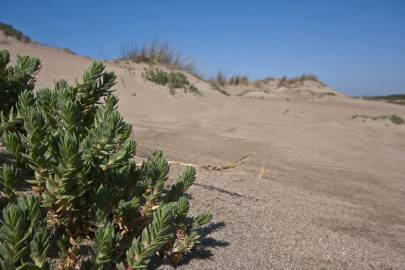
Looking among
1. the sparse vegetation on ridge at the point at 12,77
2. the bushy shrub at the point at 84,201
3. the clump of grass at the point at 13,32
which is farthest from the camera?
the clump of grass at the point at 13,32

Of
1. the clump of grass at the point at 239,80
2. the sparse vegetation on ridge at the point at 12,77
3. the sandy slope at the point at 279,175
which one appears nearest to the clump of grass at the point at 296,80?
the clump of grass at the point at 239,80

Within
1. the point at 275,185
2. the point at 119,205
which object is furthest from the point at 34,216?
the point at 275,185

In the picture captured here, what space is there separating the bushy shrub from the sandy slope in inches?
11.7

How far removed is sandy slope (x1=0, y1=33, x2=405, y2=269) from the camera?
6.16ft

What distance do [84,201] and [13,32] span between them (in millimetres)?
6947

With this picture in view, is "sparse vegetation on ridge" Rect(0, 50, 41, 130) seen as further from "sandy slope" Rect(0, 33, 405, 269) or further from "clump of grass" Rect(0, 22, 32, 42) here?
"clump of grass" Rect(0, 22, 32, 42)

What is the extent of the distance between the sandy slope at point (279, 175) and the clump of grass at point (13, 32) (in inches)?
17.7

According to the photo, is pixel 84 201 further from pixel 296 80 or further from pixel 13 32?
pixel 296 80

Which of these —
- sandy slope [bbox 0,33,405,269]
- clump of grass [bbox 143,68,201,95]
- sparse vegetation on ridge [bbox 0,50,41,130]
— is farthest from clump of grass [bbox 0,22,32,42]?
sparse vegetation on ridge [bbox 0,50,41,130]

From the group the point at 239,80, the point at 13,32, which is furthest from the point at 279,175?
the point at 239,80

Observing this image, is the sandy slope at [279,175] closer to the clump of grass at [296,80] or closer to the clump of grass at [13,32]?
the clump of grass at [13,32]

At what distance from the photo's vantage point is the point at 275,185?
9.89 ft

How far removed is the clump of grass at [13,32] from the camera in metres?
7.07

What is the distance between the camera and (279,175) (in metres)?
3.43
